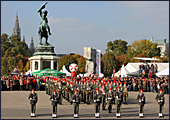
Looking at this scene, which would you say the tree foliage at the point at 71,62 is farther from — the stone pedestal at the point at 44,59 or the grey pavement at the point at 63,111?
the grey pavement at the point at 63,111

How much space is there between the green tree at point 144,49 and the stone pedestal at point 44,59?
189 ft

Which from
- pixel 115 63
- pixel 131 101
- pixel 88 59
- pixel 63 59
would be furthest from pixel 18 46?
pixel 131 101

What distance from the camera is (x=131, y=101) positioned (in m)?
28.0

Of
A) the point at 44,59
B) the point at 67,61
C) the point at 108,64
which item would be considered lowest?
the point at 44,59

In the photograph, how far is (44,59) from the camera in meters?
46.0

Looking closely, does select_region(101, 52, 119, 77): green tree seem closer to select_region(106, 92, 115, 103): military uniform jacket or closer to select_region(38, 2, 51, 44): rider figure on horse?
select_region(38, 2, 51, 44): rider figure on horse

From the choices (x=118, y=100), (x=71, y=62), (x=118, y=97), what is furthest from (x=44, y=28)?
(x=71, y=62)

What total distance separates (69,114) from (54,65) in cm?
2591

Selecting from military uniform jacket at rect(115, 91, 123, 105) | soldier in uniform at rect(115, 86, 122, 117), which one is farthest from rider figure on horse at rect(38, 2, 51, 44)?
military uniform jacket at rect(115, 91, 123, 105)

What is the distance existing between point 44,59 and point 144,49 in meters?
60.9

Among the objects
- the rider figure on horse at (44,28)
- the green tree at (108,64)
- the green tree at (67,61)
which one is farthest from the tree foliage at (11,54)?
the rider figure on horse at (44,28)

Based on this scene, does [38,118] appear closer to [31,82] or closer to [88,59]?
[31,82]

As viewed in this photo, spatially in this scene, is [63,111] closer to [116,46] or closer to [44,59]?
[44,59]

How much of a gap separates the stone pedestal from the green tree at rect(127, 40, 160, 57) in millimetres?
57757
